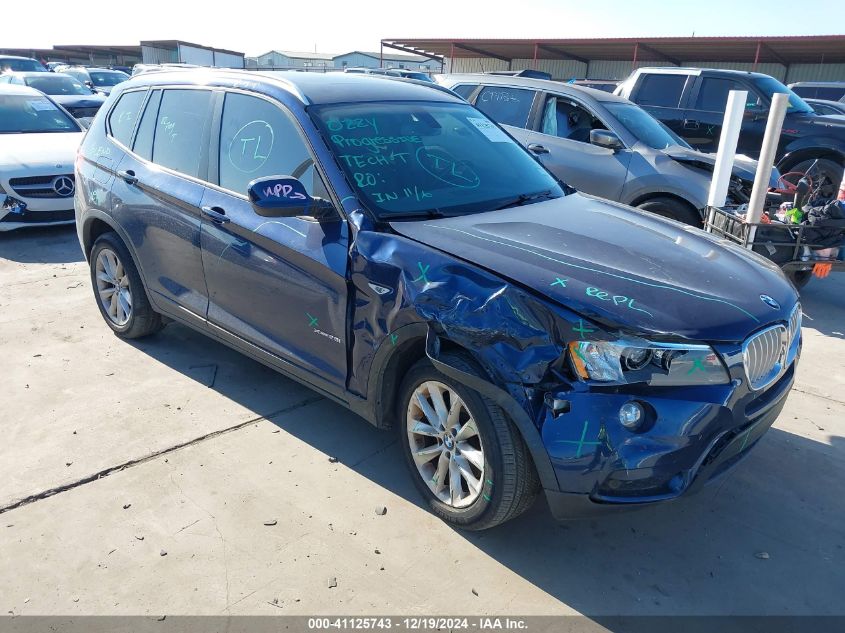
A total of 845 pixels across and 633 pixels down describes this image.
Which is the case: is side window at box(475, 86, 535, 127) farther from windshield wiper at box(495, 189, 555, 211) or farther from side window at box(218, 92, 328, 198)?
side window at box(218, 92, 328, 198)

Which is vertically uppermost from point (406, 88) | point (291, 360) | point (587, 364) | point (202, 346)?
point (406, 88)

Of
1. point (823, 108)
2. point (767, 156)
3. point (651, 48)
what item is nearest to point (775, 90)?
point (823, 108)

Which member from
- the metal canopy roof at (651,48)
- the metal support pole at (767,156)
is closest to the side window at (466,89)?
the metal support pole at (767,156)

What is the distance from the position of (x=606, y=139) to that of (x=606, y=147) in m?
0.25

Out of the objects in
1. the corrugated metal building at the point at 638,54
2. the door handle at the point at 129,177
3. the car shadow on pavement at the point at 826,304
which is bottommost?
the car shadow on pavement at the point at 826,304

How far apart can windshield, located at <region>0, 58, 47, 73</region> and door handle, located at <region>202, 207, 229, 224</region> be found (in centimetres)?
1730

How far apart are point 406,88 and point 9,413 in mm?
3063

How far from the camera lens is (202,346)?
5.04 m

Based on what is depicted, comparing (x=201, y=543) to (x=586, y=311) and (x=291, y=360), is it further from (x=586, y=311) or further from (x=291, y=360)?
(x=586, y=311)

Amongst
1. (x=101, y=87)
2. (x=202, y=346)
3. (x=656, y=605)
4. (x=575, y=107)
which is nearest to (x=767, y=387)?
(x=656, y=605)

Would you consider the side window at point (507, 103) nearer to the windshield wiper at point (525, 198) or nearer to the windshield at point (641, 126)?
the windshield at point (641, 126)

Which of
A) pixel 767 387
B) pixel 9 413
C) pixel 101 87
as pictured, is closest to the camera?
pixel 767 387

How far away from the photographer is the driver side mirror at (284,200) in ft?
10.3

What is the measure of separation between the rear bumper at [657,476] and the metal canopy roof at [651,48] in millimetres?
23192
